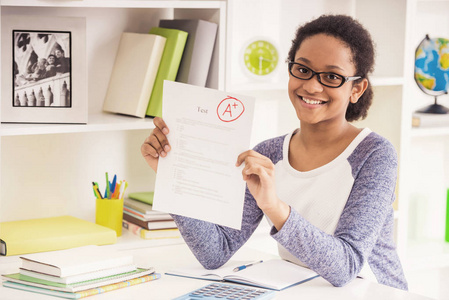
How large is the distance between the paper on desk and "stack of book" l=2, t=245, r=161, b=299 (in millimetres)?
181

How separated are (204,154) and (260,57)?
101cm

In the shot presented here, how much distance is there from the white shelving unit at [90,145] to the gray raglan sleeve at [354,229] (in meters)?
0.63

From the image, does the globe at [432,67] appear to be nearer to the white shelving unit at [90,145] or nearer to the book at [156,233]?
the white shelving unit at [90,145]

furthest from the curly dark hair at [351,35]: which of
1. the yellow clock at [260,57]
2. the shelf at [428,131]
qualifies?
the shelf at [428,131]

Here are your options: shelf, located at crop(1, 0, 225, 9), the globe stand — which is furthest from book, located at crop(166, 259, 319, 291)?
the globe stand

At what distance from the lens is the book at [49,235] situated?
1938mm

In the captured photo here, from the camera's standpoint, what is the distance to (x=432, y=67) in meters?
2.83

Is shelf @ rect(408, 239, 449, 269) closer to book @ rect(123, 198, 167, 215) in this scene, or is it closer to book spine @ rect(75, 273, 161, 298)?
book @ rect(123, 198, 167, 215)

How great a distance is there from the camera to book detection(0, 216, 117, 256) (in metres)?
1.94

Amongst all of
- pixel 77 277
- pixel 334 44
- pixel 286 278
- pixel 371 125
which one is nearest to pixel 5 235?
pixel 77 277

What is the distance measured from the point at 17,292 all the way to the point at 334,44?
0.95 m

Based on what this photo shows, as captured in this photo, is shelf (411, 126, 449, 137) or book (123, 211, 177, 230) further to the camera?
shelf (411, 126, 449, 137)

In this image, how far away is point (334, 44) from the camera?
5.75ft

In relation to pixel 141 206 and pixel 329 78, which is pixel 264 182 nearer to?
pixel 329 78
